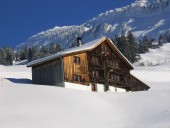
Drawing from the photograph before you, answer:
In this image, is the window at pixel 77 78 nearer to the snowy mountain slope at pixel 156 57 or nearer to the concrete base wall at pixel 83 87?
the concrete base wall at pixel 83 87

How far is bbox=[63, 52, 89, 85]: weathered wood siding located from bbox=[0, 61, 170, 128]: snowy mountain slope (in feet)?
29.6

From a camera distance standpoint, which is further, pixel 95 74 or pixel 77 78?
pixel 95 74

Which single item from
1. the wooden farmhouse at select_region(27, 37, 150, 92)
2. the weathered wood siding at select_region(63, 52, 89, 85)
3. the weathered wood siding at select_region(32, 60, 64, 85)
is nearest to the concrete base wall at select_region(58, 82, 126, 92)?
the wooden farmhouse at select_region(27, 37, 150, 92)

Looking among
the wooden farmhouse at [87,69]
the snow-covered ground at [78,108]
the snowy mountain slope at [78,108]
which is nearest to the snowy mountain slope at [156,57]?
the wooden farmhouse at [87,69]

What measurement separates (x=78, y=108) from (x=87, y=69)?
20582 millimetres

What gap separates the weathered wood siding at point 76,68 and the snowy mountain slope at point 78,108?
29.6 ft

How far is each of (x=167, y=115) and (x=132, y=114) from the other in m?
3.85

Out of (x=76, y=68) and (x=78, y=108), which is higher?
(x=76, y=68)

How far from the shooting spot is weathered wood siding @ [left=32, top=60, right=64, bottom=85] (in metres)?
56.7

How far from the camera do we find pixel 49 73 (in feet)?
191

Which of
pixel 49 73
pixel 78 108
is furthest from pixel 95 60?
pixel 78 108

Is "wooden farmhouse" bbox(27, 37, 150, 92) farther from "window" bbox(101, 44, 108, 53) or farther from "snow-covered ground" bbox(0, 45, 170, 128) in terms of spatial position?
"snow-covered ground" bbox(0, 45, 170, 128)

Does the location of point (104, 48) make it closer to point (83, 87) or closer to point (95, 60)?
point (95, 60)

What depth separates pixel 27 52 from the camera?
177 metres
